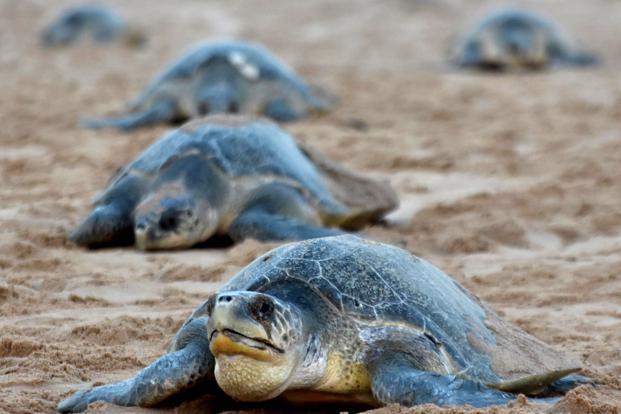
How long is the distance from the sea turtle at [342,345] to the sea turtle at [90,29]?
11.4 meters

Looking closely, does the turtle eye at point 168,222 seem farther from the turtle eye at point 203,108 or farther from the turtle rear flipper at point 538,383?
the turtle eye at point 203,108

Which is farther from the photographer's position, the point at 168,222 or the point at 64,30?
the point at 64,30

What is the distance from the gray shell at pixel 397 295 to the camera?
2.94m

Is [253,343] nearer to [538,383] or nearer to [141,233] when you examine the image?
[538,383]

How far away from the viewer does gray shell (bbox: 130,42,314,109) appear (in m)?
8.52

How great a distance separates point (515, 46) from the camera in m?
12.2

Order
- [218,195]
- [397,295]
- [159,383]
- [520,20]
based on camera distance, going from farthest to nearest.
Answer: [520,20]
[218,195]
[397,295]
[159,383]

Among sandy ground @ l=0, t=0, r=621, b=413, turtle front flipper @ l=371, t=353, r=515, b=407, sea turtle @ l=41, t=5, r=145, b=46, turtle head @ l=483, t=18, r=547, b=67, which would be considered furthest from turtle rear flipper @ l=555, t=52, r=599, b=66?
turtle front flipper @ l=371, t=353, r=515, b=407

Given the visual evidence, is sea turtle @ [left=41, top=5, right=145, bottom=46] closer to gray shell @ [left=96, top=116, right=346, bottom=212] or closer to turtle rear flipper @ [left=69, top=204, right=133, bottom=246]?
gray shell @ [left=96, top=116, right=346, bottom=212]

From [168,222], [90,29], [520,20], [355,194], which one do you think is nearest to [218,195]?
[168,222]

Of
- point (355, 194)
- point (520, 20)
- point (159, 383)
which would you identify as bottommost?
point (520, 20)

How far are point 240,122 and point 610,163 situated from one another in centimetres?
248

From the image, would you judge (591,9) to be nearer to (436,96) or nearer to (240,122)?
(436,96)

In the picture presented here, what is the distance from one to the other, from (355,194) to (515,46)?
23.0 ft
